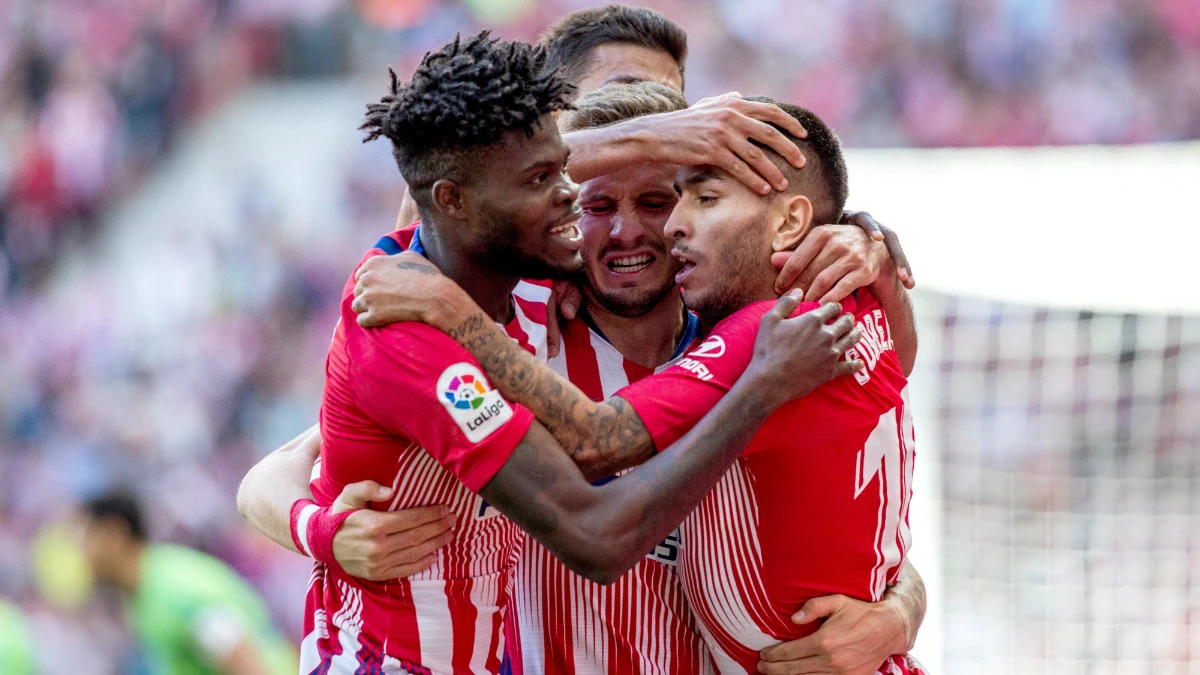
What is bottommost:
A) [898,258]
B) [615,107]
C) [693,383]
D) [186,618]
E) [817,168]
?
[186,618]

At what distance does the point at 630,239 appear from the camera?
128 inches

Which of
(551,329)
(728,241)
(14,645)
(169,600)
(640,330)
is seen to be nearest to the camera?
(728,241)

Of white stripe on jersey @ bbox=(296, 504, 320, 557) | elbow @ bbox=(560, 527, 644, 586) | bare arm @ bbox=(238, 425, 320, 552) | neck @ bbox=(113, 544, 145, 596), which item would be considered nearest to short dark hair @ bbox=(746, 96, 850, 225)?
elbow @ bbox=(560, 527, 644, 586)

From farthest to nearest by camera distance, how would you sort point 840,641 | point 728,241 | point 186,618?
point 186,618
point 728,241
point 840,641

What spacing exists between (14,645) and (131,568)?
202cm

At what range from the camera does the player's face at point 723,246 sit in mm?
2898

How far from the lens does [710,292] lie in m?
2.93

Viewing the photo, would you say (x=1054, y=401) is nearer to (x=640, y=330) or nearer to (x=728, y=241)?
(x=640, y=330)

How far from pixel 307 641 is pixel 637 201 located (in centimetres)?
141

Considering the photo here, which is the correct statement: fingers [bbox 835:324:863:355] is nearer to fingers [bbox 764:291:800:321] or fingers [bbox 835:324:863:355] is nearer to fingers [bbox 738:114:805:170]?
fingers [bbox 764:291:800:321]

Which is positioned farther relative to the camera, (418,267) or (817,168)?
(817,168)

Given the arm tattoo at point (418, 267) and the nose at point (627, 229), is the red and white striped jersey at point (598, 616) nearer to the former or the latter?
the nose at point (627, 229)

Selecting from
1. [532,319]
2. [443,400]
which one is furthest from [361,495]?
[532,319]

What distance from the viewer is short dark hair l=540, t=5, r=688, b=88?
454cm
